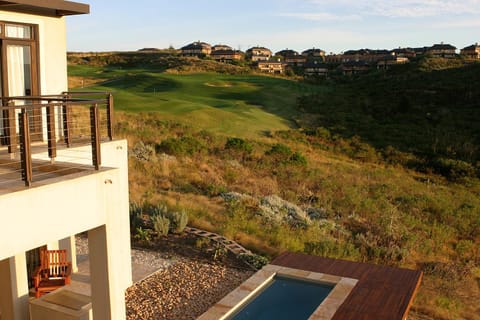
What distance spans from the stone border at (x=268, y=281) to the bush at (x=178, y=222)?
279 centimetres

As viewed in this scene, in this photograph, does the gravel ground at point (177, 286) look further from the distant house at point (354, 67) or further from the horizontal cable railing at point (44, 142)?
the distant house at point (354, 67)

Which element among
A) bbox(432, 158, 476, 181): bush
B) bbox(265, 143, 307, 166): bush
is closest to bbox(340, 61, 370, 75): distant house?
bbox(432, 158, 476, 181): bush

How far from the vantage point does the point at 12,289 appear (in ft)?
21.3

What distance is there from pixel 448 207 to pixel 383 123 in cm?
2354

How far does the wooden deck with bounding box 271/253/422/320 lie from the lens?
7102mm

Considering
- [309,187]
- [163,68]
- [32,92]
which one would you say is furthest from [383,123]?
[163,68]

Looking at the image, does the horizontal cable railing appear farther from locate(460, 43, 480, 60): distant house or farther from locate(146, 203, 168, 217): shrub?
locate(460, 43, 480, 60): distant house

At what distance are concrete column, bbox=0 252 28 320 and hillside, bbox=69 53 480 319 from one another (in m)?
5.17

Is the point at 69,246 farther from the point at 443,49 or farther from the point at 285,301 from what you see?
the point at 443,49

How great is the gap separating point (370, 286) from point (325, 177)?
39.7 feet

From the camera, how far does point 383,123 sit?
39.1 metres

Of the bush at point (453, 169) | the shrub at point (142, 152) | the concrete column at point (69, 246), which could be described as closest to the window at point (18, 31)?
the concrete column at point (69, 246)

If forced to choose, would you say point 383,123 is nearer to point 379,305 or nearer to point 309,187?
point 309,187

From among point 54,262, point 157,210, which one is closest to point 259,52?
point 157,210
